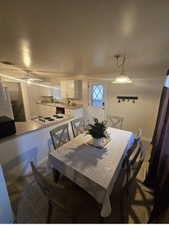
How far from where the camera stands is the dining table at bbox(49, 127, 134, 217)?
3.34 ft

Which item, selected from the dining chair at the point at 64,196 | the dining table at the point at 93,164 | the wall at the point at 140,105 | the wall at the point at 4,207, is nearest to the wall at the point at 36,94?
the wall at the point at 140,105

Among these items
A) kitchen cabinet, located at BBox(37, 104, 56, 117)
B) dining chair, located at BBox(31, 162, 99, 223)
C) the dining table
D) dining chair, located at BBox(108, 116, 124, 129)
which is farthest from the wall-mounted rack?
dining chair, located at BBox(31, 162, 99, 223)

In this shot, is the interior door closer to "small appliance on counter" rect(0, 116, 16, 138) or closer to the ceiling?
the ceiling

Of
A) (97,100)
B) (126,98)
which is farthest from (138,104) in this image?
(97,100)

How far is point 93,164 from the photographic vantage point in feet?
4.22

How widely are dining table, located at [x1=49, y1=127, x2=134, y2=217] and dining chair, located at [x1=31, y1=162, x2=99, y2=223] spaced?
174mm

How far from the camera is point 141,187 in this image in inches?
70.2

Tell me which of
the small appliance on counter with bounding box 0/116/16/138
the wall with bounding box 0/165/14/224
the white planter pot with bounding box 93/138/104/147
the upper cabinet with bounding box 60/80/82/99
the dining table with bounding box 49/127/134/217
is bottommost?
the wall with bounding box 0/165/14/224

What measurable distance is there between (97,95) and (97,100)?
0.21 m

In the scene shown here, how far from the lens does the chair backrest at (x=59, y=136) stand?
1892 mm

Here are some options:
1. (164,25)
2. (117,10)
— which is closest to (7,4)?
(117,10)

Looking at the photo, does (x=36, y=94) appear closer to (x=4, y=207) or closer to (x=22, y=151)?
(x=22, y=151)

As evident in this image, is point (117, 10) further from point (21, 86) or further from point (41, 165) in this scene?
point (21, 86)

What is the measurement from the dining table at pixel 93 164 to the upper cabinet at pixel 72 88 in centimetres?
280
